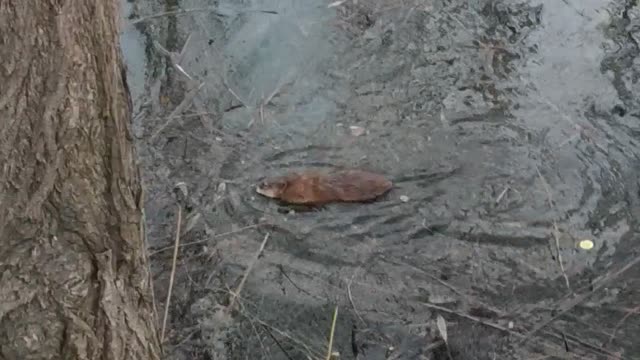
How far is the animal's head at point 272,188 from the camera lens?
3.26 metres

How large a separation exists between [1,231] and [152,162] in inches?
59.3

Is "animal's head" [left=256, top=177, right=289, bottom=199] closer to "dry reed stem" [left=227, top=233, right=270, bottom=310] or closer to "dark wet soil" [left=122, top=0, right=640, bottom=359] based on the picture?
"dark wet soil" [left=122, top=0, right=640, bottom=359]

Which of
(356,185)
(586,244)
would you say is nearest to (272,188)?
(356,185)

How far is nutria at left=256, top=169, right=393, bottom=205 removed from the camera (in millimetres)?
3254

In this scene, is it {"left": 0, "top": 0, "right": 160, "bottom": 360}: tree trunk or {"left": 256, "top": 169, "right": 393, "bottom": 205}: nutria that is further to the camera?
{"left": 256, "top": 169, "right": 393, "bottom": 205}: nutria

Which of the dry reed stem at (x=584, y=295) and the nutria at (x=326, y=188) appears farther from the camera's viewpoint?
the nutria at (x=326, y=188)

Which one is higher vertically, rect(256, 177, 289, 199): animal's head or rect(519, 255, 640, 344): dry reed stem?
rect(256, 177, 289, 199): animal's head

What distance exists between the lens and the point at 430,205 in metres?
A: 3.24

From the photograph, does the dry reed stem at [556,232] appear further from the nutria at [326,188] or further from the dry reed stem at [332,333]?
the dry reed stem at [332,333]

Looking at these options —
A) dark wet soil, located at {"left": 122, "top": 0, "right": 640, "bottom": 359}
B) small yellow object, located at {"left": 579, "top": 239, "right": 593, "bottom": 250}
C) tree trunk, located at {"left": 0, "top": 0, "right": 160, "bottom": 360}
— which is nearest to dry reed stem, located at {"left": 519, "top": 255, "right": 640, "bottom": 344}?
dark wet soil, located at {"left": 122, "top": 0, "right": 640, "bottom": 359}

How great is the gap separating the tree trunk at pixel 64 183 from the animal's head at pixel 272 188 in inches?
48.9

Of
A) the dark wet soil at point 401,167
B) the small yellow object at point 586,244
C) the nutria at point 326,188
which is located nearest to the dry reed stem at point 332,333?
the dark wet soil at point 401,167

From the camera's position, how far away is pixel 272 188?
10.7 feet

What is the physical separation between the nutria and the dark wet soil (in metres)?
0.05
